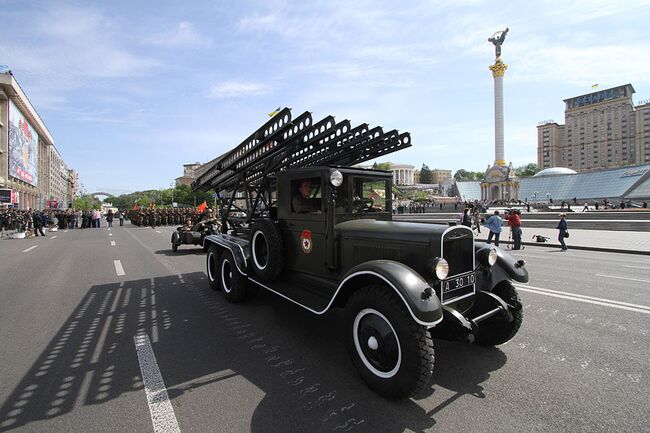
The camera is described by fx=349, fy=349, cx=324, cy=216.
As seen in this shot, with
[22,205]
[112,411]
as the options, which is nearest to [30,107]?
[22,205]

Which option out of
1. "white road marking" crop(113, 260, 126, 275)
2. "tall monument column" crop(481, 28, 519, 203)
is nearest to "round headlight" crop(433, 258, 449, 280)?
"white road marking" crop(113, 260, 126, 275)

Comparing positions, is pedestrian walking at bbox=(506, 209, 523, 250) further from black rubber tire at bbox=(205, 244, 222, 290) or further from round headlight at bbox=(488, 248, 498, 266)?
black rubber tire at bbox=(205, 244, 222, 290)

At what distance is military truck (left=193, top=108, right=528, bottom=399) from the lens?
122 inches

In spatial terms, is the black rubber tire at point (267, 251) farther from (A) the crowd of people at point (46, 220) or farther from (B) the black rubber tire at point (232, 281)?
(A) the crowd of people at point (46, 220)

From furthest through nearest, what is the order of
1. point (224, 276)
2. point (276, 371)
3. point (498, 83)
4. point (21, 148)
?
point (498, 83)
point (21, 148)
point (224, 276)
point (276, 371)

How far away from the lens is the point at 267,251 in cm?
522

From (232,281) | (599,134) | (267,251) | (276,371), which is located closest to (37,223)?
(232,281)

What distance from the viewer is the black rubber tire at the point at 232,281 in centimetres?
602

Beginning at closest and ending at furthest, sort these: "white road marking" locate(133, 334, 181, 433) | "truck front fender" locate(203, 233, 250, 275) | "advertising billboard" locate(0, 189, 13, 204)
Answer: "white road marking" locate(133, 334, 181, 433), "truck front fender" locate(203, 233, 250, 275), "advertising billboard" locate(0, 189, 13, 204)

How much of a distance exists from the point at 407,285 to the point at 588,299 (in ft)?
16.7

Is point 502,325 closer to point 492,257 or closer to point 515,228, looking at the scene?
point 492,257

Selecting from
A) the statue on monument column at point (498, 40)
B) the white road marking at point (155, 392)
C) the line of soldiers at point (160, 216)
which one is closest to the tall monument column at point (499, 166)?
the statue on monument column at point (498, 40)

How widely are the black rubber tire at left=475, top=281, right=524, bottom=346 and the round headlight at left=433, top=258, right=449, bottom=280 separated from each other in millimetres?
1108

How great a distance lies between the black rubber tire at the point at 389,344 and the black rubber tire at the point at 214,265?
163 inches
